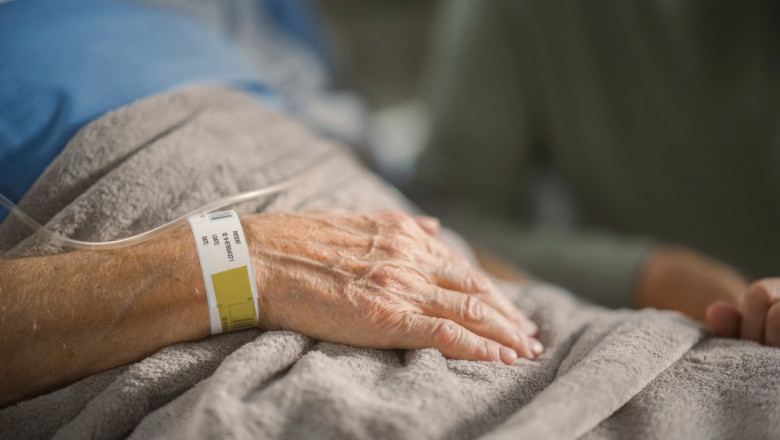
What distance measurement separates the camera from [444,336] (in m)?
0.62

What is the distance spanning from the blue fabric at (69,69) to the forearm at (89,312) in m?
0.14

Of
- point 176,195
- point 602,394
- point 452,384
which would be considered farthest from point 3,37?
point 602,394

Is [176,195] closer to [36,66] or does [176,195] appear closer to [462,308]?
[36,66]

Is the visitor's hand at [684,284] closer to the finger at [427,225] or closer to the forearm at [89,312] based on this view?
the finger at [427,225]

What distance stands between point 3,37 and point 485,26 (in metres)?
0.98

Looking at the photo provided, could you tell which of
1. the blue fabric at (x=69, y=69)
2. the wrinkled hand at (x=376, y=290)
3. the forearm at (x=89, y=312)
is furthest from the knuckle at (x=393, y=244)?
the blue fabric at (x=69, y=69)

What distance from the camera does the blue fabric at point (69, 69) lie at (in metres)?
0.71

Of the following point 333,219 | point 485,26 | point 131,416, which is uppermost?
point 485,26

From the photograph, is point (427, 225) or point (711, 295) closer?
point (427, 225)

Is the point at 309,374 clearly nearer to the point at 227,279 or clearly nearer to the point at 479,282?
the point at 227,279

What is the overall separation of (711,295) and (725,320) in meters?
0.25

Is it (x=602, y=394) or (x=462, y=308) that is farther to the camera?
(x=462, y=308)

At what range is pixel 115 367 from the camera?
61cm

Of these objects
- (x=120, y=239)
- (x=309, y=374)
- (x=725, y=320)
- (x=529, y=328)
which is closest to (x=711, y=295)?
(x=725, y=320)
